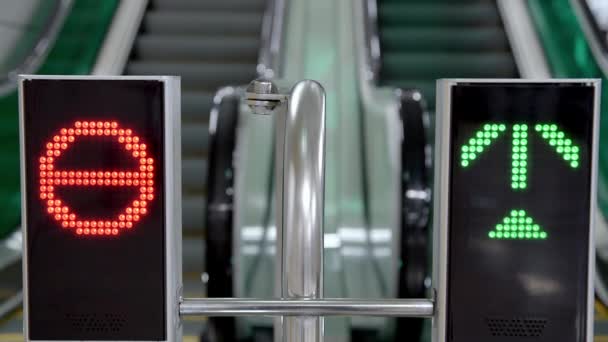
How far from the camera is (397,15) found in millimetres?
7184

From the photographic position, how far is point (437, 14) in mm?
7133

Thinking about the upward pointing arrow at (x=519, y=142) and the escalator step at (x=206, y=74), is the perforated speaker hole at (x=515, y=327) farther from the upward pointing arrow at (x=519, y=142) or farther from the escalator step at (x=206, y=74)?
the escalator step at (x=206, y=74)

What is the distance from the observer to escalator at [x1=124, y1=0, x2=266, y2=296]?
577cm

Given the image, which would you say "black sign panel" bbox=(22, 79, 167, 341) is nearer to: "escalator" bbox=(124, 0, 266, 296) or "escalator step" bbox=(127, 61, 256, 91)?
"escalator" bbox=(124, 0, 266, 296)

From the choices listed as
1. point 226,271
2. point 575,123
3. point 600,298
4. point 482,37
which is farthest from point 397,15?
point 575,123

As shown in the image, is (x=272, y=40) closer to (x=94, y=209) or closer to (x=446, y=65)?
(x=446, y=65)

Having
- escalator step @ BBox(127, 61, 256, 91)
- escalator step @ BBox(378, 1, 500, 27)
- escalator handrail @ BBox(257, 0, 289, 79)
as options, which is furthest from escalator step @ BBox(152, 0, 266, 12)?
escalator step @ BBox(378, 1, 500, 27)

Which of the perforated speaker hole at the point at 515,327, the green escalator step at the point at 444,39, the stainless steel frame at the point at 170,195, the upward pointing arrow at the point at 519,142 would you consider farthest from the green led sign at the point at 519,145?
the green escalator step at the point at 444,39

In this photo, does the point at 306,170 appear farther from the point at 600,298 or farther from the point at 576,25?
the point at 576,25

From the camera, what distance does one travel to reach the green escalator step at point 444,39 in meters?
6.72

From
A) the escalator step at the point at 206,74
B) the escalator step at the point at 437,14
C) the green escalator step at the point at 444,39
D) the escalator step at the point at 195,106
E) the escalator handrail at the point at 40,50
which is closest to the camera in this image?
the escalator handrail at the point at 40,50

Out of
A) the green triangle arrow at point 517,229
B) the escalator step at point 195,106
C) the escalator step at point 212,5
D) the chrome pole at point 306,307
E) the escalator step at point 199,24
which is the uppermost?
the escalator step at point 212,5

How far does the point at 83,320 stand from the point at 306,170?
1.37 ft

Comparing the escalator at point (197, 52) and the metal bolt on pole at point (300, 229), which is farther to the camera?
the escalator at point (197, 52)
